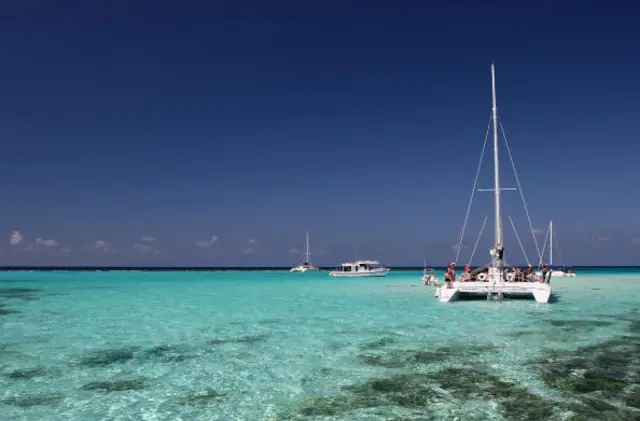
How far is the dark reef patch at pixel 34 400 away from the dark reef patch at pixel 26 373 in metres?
2.16

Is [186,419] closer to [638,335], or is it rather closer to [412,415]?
[412,415]

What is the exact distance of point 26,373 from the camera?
13992 millimetres

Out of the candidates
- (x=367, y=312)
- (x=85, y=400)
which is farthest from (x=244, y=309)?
(x=85, y=400)

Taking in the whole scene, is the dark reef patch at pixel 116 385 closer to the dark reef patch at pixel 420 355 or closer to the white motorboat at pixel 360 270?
the dark reef patch at pixel 420 355

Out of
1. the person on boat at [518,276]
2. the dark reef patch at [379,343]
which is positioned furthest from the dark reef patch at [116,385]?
the person on boat at [518,276]

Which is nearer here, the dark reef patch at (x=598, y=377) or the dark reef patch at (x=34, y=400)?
the dark reef patch at (x=598, y=377)

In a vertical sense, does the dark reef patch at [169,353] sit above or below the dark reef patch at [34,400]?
below

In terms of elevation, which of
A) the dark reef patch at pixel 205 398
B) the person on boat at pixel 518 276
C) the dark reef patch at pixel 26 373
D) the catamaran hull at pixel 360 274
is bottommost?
the catamaran hull at pixel 360 274

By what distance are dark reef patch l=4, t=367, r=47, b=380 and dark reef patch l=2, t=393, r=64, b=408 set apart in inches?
85.0

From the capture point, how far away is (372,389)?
38.6 ft

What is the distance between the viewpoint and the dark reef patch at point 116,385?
12.2m

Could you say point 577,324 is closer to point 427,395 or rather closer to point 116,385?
point 427,395

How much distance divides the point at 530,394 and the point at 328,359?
255 inches

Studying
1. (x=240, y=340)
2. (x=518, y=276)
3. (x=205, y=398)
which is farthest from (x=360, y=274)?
(x=205, y=398)
